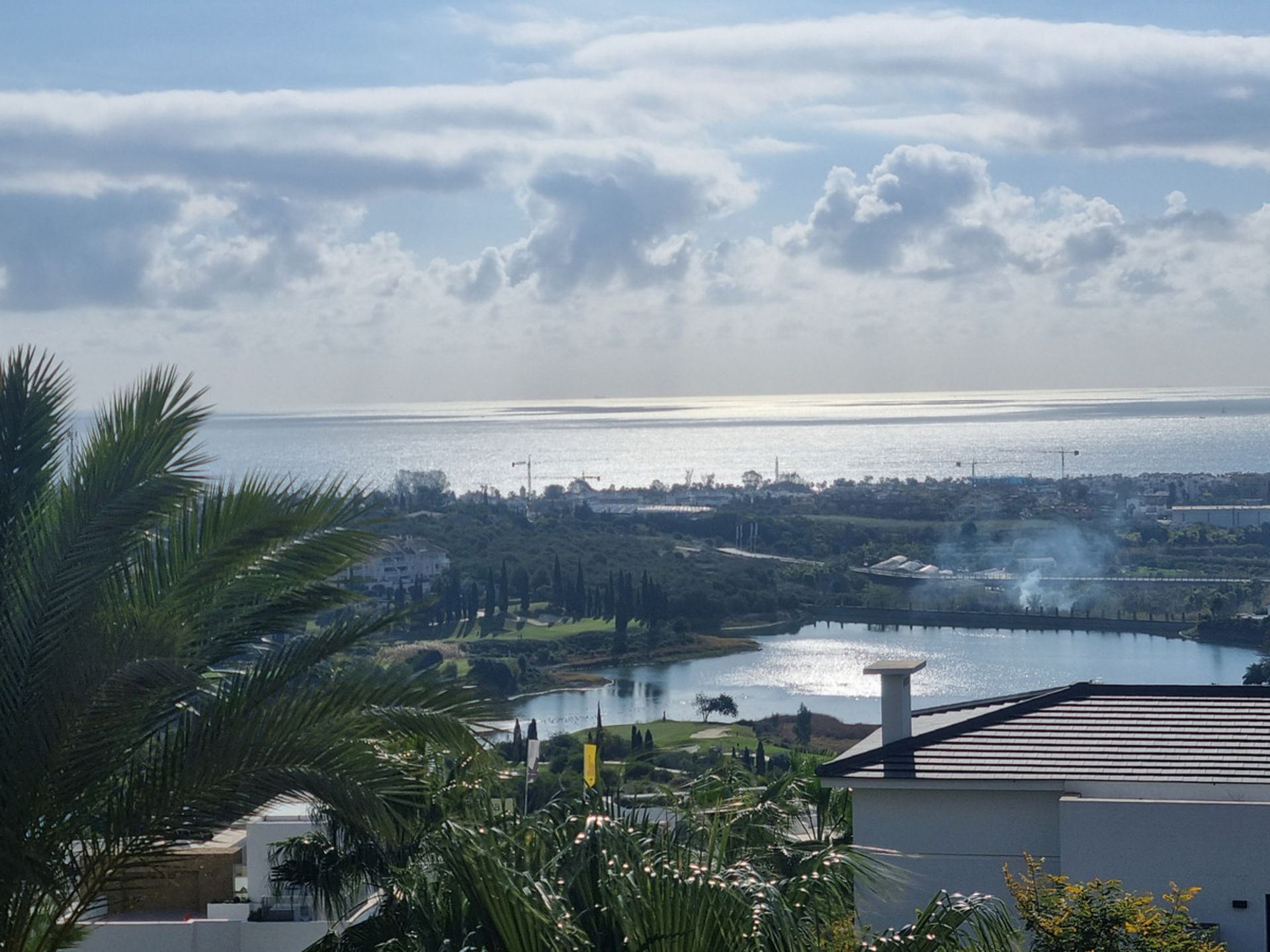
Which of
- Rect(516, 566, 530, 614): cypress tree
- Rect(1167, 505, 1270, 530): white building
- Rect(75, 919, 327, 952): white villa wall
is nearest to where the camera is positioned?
Rect(75, 919, 327, 952): white villa wall

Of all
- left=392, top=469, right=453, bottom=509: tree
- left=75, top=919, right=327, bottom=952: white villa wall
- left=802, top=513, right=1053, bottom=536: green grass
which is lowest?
left=75, top=919, right=327, bottom=952: white villa wall

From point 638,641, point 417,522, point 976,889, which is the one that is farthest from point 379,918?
point 417,522

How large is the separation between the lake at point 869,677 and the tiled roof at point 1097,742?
30524mm

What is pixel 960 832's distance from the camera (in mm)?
9281

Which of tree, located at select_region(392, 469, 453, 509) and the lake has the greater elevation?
tree, located at select_region(392, 469, 453, 509)

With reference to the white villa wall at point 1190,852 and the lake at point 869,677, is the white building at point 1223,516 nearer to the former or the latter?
the lake at point 869,677

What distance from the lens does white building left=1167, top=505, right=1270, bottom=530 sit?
97.4m

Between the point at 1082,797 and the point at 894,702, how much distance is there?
1.64m

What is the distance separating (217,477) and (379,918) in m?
1.97

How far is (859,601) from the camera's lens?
76.1 meters

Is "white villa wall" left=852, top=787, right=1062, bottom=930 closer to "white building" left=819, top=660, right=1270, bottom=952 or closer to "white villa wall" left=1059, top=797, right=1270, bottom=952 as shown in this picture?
"white building" left=819, top=660, right=1270, bottom=952

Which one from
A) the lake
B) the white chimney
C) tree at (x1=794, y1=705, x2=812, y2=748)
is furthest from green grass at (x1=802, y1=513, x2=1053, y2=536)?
the white chimney

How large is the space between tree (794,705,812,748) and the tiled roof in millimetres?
26702

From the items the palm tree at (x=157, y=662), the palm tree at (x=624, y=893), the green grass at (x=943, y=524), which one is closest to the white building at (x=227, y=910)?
the palm tree at (x=157, y=662)
